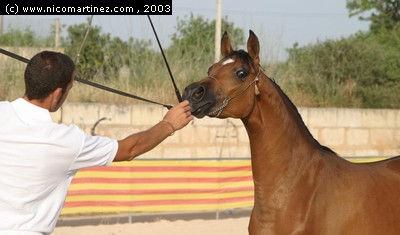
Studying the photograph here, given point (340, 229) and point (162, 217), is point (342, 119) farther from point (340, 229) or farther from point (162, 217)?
point (340, 229)

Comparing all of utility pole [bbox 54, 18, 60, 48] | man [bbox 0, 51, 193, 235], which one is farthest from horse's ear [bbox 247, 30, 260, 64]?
utility pole [bbox 54, 18, 60, 48]

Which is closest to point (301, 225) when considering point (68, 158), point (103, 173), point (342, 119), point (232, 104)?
point (232, 104)

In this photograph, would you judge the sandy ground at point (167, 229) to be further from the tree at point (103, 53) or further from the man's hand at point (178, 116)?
the man's hand at point (178, 116)

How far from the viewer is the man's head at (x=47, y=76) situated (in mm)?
3211

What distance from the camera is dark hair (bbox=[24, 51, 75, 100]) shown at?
3.21 meters

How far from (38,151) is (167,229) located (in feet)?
25.0

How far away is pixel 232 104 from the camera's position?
5207 mm

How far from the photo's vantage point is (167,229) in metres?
10.7

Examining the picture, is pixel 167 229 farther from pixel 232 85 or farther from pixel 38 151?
pixel 38 151

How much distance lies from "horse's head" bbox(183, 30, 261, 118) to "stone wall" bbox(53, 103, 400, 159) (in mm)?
7228

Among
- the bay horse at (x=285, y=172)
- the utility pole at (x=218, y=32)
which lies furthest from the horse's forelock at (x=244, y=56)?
the utility pole at (x=218, y=32)

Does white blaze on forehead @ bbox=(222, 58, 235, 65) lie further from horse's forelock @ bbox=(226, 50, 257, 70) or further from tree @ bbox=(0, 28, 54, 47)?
tree @ bbox=(0, 28, 54, 47)

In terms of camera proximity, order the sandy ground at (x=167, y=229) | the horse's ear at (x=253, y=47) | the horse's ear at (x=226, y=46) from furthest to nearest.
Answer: the sandy ground at (x=167, y=229) < the horse's ear at (x=226, y=46) < the horse's ear at (x=253, y=47)

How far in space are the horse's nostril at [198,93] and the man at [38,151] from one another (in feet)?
5.53
